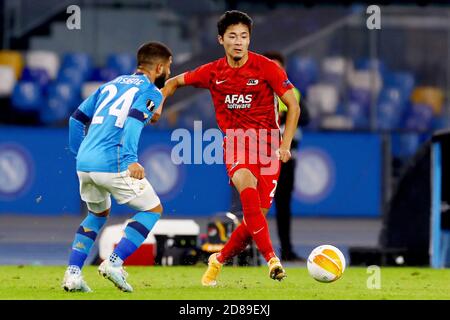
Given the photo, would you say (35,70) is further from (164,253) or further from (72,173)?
(164,253)

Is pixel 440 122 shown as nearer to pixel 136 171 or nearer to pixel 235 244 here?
pixel 235 244

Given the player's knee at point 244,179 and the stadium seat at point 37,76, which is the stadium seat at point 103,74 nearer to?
the stadium seat at point 37,76

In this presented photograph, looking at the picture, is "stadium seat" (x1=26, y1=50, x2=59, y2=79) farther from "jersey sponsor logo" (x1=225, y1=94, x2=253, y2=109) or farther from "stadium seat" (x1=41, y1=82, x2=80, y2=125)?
"jersey sponsor logo" (x1=225, y1=94, x2=253, y2=109)

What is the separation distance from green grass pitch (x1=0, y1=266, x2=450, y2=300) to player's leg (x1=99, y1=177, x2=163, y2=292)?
0.15 metres

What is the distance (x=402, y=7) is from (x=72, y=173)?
592 cm

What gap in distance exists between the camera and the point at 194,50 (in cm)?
1939

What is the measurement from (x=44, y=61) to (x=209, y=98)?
9.43 ft

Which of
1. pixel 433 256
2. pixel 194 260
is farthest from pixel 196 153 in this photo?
pixel 433 256

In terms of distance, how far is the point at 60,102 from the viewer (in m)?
19.7

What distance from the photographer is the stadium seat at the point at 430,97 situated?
774 inches

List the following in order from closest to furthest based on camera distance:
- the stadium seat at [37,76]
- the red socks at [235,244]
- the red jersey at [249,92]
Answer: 1. the red jersey at [249,92]
2. the red socks at [235,244]
3. the stadium seat at [37,76]

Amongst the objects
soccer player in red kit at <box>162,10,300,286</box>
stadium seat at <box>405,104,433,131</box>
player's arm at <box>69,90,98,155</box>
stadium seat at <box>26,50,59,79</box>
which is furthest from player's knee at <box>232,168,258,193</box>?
stadium seat at <box>26,50,59,79</box>

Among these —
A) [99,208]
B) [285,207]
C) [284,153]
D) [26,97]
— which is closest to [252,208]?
[284,153]

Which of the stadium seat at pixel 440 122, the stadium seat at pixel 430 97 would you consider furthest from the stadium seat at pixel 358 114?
the stadium seat at pixel 440 122
